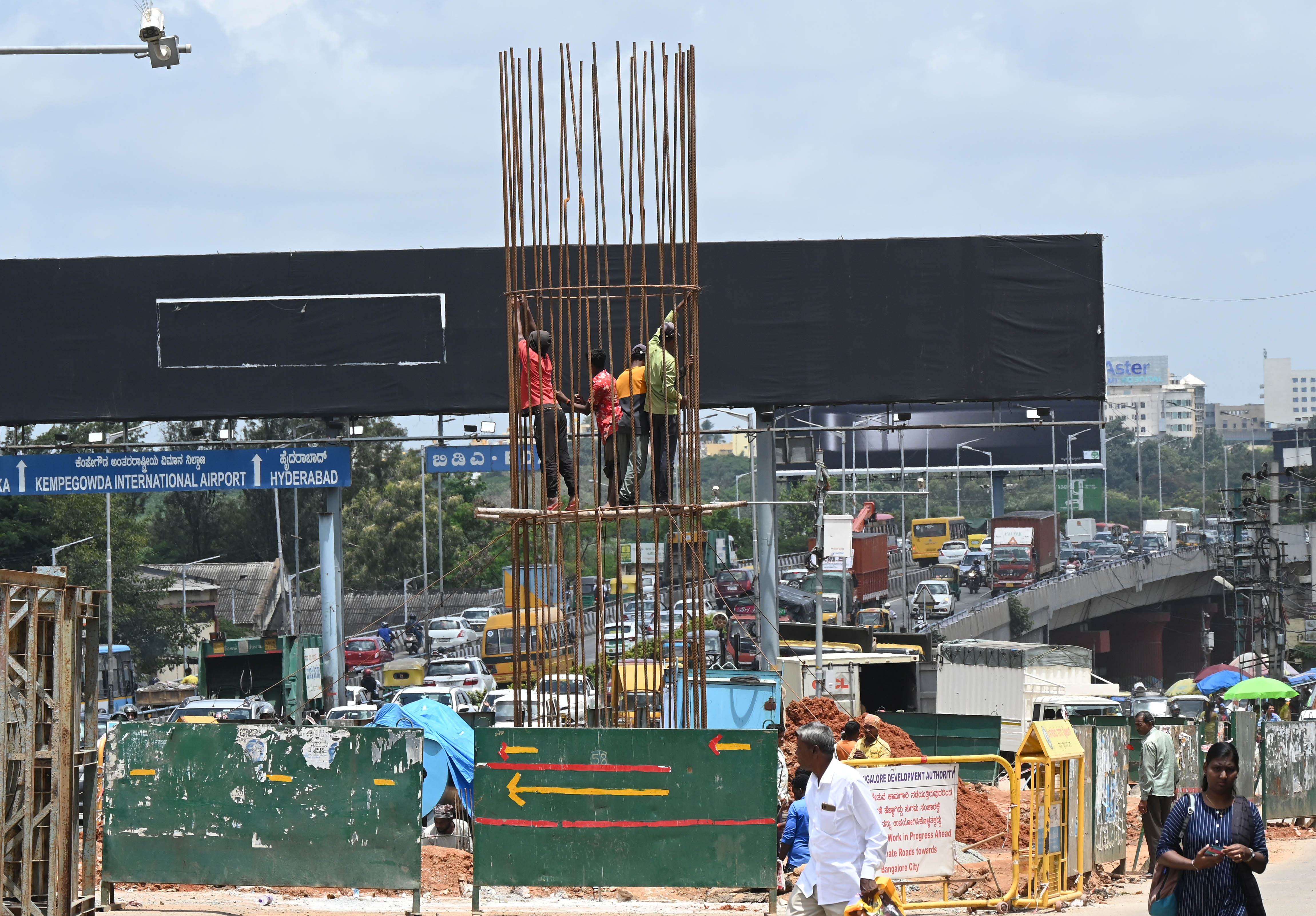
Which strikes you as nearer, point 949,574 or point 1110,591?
point 1110,591

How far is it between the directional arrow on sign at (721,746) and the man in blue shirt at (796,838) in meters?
0.66

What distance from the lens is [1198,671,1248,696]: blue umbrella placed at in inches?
1188

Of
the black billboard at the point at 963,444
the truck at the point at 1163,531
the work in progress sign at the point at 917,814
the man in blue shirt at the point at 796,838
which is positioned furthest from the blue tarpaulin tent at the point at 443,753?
the truck at the point at 1163,531

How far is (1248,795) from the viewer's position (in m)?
16.9

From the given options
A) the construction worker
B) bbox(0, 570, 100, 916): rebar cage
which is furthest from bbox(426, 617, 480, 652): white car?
bbox(0, 570, 100, 916): rebar cage

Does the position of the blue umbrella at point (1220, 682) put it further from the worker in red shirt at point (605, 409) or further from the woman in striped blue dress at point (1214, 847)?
the woman in striped blue dress at point (1214, 847)

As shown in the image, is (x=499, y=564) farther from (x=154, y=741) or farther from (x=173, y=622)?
(x=154, y=741)

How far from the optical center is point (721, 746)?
10461 millimetres

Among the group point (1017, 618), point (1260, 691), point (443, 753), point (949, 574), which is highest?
point (443, 753)

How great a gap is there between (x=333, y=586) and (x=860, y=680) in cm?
947

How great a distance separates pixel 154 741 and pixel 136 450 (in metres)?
17.6

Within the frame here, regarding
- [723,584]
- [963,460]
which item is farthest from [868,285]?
[963,460]

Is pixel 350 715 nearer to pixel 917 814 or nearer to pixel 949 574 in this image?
pixel 917 814

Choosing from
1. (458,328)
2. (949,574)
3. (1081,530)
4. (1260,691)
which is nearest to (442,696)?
(458,328)
